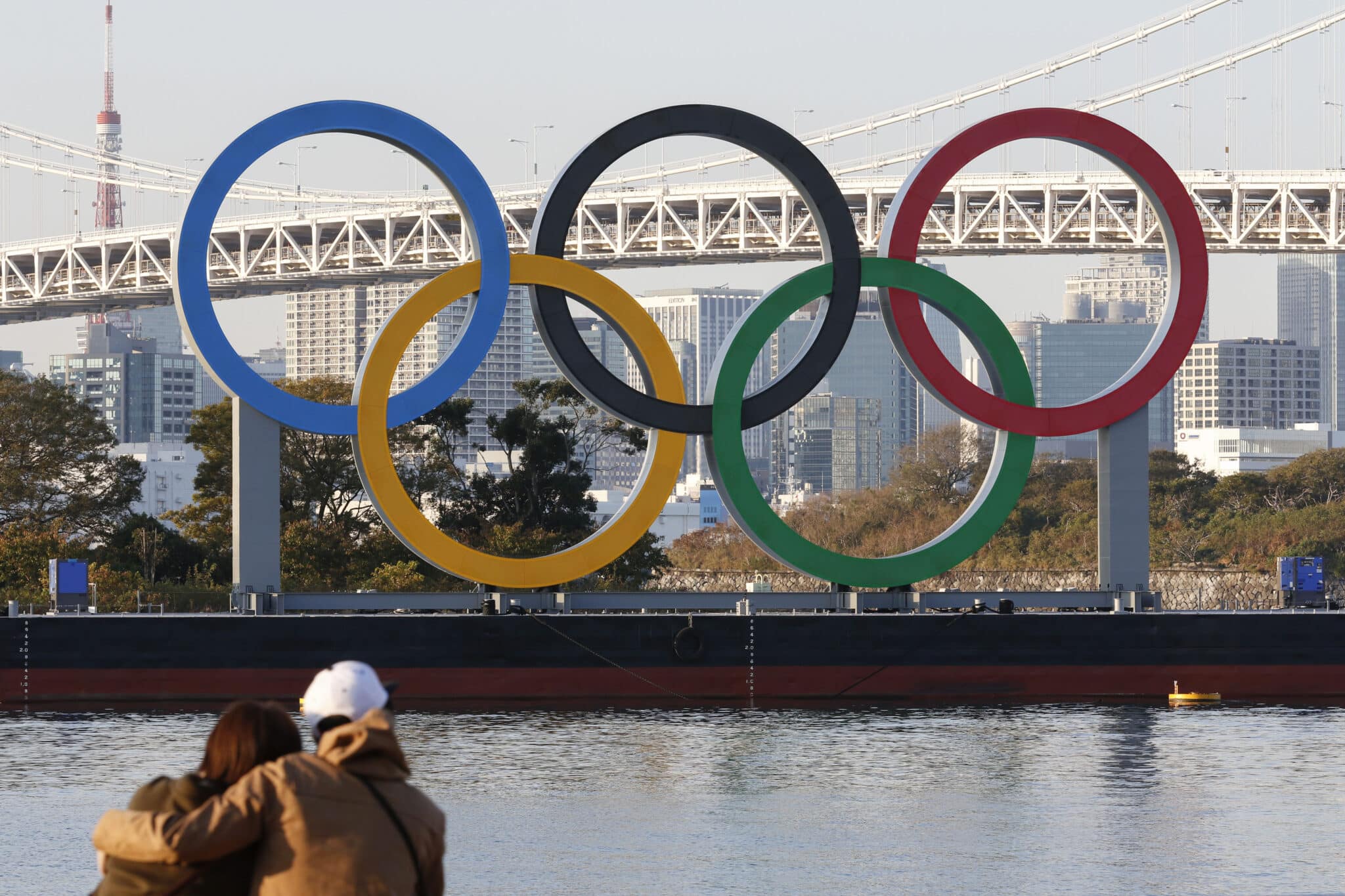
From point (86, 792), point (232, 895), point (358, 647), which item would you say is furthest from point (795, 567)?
point (232, 895)

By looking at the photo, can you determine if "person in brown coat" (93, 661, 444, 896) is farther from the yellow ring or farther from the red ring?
the red ring

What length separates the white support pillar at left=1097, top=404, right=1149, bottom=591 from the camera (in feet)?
108

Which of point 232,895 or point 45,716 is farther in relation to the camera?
point 45,716

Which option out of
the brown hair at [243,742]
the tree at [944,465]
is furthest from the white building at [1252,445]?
the brown hair at [243,742]

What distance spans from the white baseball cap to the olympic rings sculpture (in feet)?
77.5

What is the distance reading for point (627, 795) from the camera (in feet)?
68.7

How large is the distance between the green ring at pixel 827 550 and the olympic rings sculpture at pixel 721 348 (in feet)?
0.12

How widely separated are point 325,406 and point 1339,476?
233 feet

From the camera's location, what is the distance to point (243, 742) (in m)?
6.44

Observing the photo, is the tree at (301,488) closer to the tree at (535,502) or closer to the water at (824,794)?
the tree at (535,502)

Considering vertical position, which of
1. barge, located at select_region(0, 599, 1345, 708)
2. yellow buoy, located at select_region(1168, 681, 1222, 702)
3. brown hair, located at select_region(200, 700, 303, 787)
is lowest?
yellow buoy, located at select_region(1168, 681, 1222, 702)

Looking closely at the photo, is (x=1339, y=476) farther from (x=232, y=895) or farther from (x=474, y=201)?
(x=232, y=895)

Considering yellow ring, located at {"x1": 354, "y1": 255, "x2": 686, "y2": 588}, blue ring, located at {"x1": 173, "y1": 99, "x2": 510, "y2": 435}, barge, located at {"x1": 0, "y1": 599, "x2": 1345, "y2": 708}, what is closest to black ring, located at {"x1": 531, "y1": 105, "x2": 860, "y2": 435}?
yellow ring, located at {"x1": 354, "y1": 255, "x2": 686, "y2": 588}

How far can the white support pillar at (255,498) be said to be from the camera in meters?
31.2
